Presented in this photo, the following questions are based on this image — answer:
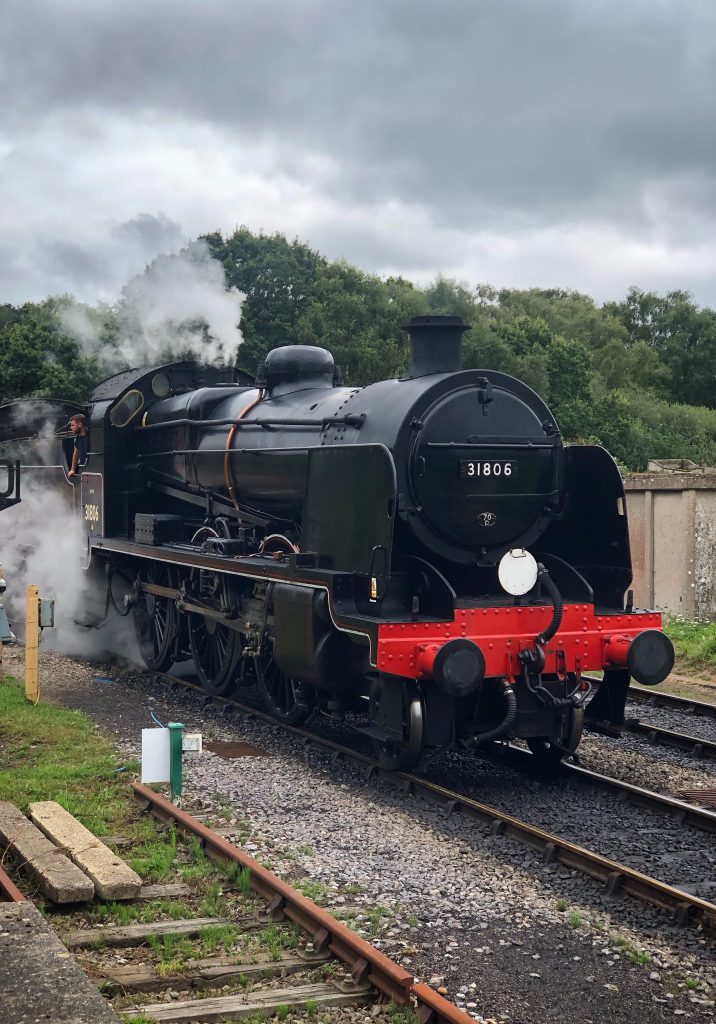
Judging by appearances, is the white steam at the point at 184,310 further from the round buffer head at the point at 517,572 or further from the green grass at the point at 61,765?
the round buffer head at the point at 517,572

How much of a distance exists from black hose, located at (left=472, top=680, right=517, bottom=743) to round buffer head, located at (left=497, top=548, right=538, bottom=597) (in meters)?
0.65

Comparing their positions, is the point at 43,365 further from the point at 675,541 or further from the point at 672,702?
the point at 672,702

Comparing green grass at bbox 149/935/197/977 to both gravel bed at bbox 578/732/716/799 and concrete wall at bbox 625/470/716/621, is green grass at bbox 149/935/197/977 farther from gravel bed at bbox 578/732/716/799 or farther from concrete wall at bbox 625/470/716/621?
concrete wall at bbox 625/470/716/621

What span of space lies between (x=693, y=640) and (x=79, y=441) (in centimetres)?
727

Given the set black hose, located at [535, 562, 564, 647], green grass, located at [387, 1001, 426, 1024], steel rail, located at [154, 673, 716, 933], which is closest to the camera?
green grass, located at [387, 1001, 426, 1024]

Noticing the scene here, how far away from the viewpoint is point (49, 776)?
7.05 m

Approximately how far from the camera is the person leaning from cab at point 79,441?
12.1 metres

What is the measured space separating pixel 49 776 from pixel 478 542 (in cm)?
317

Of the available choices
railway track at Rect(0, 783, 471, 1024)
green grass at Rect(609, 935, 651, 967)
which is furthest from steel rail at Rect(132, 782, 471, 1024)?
green grass at Rect(609, 935, 651, 967)

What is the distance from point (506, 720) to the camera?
21.7ft

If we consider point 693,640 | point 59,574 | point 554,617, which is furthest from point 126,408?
point 693,640

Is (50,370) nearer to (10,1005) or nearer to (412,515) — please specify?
(412,515)

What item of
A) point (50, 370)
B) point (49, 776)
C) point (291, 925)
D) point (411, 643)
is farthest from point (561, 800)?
point (50, 370)

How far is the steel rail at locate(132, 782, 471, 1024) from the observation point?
3.82 m
